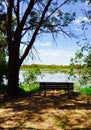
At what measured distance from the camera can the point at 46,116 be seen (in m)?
12.3

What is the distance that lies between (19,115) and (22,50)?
8.76 m

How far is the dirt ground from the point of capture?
11137 mm

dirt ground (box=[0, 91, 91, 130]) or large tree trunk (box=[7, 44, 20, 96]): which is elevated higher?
large tree trunk (box=[7, 44, 20, 96])

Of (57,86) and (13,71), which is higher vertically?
(13,71)

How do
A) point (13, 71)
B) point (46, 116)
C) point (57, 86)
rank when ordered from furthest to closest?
Answer: point (13, 71) < point (57, 86) < point (46, 116)

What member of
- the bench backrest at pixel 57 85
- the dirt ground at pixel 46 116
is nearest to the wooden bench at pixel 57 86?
the bench backrest at pixel 57 85

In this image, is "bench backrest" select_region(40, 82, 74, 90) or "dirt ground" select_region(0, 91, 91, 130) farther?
"bench backrest" select_region(40, 82, 74, 90)

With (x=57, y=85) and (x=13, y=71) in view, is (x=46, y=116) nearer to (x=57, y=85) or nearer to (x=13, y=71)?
(x=57, y=85)

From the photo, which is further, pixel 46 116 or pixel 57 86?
pixel 57 86

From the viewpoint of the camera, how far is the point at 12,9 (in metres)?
19.6

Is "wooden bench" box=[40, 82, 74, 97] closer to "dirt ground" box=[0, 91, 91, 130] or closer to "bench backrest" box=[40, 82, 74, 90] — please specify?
"bench backrest" box=[40, 82, 74, 90]

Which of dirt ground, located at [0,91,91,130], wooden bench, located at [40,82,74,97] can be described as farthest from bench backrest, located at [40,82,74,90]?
dirt ground, located at [0,91,91,130]

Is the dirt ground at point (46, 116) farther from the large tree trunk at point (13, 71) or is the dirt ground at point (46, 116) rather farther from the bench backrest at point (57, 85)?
the large tree trunk at point (13, 71)

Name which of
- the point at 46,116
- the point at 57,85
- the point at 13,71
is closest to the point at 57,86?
the point at 57,85
